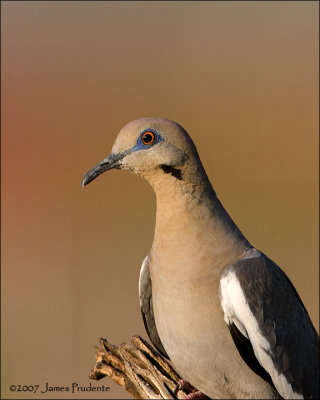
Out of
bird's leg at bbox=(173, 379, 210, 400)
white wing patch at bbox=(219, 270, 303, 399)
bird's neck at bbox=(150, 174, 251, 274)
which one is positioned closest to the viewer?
white wing patch at bbox=(219, 270, 303, 399)

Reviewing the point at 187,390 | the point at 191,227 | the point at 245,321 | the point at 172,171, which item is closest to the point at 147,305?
the point at 187,390

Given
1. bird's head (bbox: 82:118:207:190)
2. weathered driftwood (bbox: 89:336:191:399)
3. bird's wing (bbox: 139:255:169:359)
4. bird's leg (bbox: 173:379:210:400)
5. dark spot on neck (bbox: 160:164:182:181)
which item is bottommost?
bird's leg (bbox: 173:379:210:400)

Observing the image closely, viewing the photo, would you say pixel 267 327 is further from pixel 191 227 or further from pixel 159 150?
pixel 159 150

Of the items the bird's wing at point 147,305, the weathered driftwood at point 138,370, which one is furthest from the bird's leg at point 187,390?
the bird's wing at point 147,305

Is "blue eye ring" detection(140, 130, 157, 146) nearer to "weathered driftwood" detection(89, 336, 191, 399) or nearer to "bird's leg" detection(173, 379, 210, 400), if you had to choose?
"weathered driftwood" detection(89, 336, 191, 399)

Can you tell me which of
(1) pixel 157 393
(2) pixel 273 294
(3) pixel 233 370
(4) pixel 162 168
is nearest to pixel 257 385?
(3) pixel 233 370

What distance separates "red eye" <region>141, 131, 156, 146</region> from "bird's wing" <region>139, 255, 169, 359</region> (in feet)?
2.93

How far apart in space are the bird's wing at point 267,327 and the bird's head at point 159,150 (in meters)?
0.68

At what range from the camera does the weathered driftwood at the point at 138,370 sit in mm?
4391

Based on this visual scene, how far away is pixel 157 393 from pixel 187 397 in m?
0.22

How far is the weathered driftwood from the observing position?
14.4 feet

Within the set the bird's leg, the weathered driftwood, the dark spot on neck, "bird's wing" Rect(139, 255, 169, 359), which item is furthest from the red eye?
the bird's leg

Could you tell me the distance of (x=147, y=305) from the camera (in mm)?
4434

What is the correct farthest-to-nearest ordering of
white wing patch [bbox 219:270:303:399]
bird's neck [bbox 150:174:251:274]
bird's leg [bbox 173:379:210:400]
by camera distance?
bird's leg [bbox 173:379:210:400]
bird's neck [bbox 150:174:251:274]
white wing patch [bbox 219:270:303:399]
